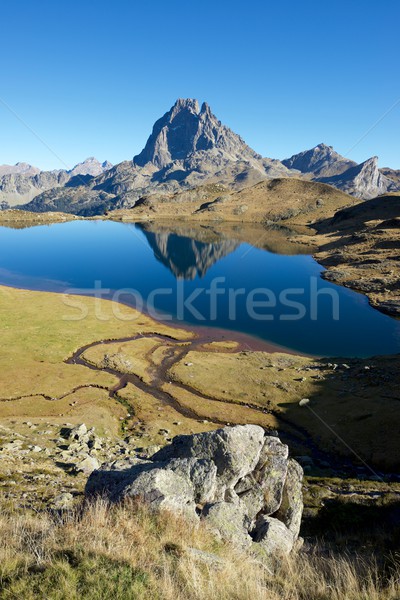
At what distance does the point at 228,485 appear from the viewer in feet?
54.8

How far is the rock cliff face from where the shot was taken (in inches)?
529

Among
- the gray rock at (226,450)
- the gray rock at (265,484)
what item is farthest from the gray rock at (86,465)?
the gray rock at (265,484)

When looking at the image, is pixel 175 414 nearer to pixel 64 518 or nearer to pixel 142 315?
pixel 64 518

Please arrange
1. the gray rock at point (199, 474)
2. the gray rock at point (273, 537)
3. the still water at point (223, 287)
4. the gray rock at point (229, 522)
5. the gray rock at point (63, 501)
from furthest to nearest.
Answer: the still water at point (223, 287)
the gray rock at point (63, 501)
the gray rock at point (199, 474)
the gray rock at point (273, 537)
the gray rock at point (229, 522)

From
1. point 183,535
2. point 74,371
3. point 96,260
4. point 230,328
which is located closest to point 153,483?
point 183,535

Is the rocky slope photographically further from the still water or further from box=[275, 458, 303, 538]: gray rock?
box=[275, 458, 303, 538]: gray rock

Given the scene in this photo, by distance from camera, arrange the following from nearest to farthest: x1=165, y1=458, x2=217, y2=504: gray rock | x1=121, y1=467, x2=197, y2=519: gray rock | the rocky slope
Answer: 1. x1=121, y1=467, x2=197, y2=519: gray rock
2. x1=165, y1=458, x2=217, y2=504: gray rock
3. the rocky slope

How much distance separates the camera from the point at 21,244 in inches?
7520

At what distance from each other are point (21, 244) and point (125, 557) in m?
208

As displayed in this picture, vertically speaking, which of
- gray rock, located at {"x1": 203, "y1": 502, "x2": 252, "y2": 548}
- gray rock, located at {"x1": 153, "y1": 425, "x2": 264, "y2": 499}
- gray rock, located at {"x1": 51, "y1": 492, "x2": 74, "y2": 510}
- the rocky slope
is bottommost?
gray rock, located at {"x1": 51, "y1": 492, "x2": 74, "y2": 510}

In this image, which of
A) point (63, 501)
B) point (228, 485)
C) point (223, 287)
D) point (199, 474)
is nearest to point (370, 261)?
point (223, 287)

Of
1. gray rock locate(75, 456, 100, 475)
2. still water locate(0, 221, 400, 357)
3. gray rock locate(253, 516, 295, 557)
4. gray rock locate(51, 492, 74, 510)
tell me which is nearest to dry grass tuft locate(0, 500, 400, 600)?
gray rock locate(253, 516, 295, 557)

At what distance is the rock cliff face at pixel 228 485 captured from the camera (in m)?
13.4

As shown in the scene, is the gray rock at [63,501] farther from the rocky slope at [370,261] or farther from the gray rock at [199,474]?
the rocky slope at [370,261]
